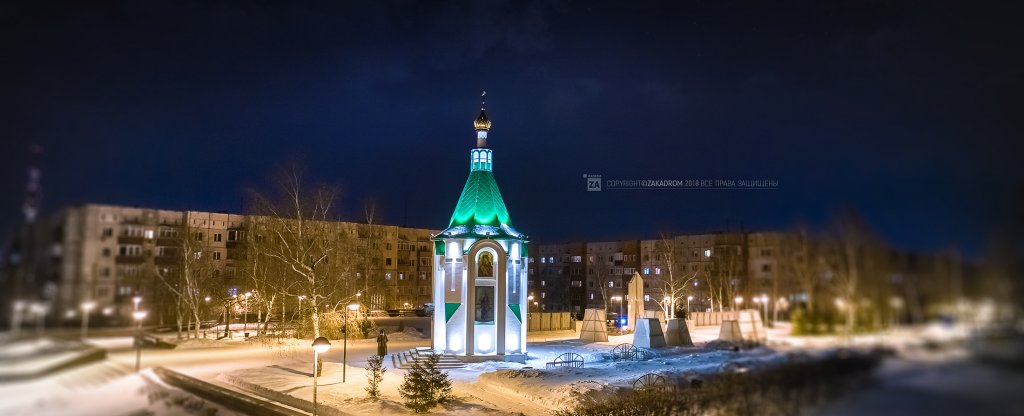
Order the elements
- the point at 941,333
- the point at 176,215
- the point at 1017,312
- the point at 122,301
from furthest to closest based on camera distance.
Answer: the point at 176,215
the point at 122,301
the point at 941,333
the point at 1017,312

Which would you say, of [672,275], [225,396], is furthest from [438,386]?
[672,275]

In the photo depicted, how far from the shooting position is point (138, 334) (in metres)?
4.75

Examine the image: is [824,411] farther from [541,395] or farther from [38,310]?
[541,395]

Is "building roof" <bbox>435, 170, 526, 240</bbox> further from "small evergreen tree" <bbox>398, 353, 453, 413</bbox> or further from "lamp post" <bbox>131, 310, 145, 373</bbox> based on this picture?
"lamp post" <bbox>131, 310, 145, 373</bbox>

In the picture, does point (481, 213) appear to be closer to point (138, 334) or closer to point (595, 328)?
point (595, 328)

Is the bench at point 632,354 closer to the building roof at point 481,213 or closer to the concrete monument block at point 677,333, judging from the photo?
the concrete monument block at point 677,333

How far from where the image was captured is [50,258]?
4004 millimetres

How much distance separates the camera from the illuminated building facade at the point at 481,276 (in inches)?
972

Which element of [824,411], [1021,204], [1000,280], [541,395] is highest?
[1021,204]

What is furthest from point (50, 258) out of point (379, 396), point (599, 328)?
point (599, 328)

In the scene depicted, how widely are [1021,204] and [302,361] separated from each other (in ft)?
75.0

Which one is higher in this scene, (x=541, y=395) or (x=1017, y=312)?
(x=1017, y=312)

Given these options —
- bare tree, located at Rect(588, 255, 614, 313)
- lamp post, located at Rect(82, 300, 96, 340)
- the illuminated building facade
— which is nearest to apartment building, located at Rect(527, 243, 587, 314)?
bare tree, located at Rect(588, 255, 614, 313)

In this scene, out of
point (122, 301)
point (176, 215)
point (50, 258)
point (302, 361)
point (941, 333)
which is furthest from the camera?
point (302, 361)
